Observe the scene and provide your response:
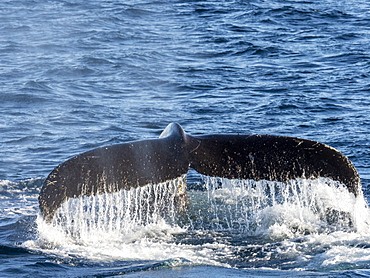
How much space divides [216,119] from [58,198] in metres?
7.56

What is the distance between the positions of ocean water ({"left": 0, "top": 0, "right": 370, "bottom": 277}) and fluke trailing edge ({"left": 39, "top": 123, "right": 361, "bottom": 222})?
33 centimetres

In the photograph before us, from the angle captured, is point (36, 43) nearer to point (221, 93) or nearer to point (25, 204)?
point (221, 93)

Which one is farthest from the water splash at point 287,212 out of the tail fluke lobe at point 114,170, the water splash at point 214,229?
the tail fluke lobe at point 114,170

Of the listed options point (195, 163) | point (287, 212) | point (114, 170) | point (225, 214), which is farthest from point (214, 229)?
point (114, 170)

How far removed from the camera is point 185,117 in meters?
13.6

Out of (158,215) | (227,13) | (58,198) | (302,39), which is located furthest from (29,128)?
(227,13)

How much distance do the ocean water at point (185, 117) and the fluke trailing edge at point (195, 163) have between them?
329 mm

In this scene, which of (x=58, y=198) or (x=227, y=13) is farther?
(x=227, y=13)

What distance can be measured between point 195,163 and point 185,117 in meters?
7.13

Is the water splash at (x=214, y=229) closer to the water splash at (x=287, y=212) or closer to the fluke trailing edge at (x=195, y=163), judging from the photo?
the water splash at (x=287, y=212)

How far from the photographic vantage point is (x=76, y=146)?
461 inches

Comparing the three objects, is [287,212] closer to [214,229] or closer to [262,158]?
[214,229]

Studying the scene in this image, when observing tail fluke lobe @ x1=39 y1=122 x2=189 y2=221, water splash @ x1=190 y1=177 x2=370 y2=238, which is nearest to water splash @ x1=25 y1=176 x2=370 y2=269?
water splash @ x1=190 y1=177 x2=370 y2=238

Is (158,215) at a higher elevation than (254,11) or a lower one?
lower
